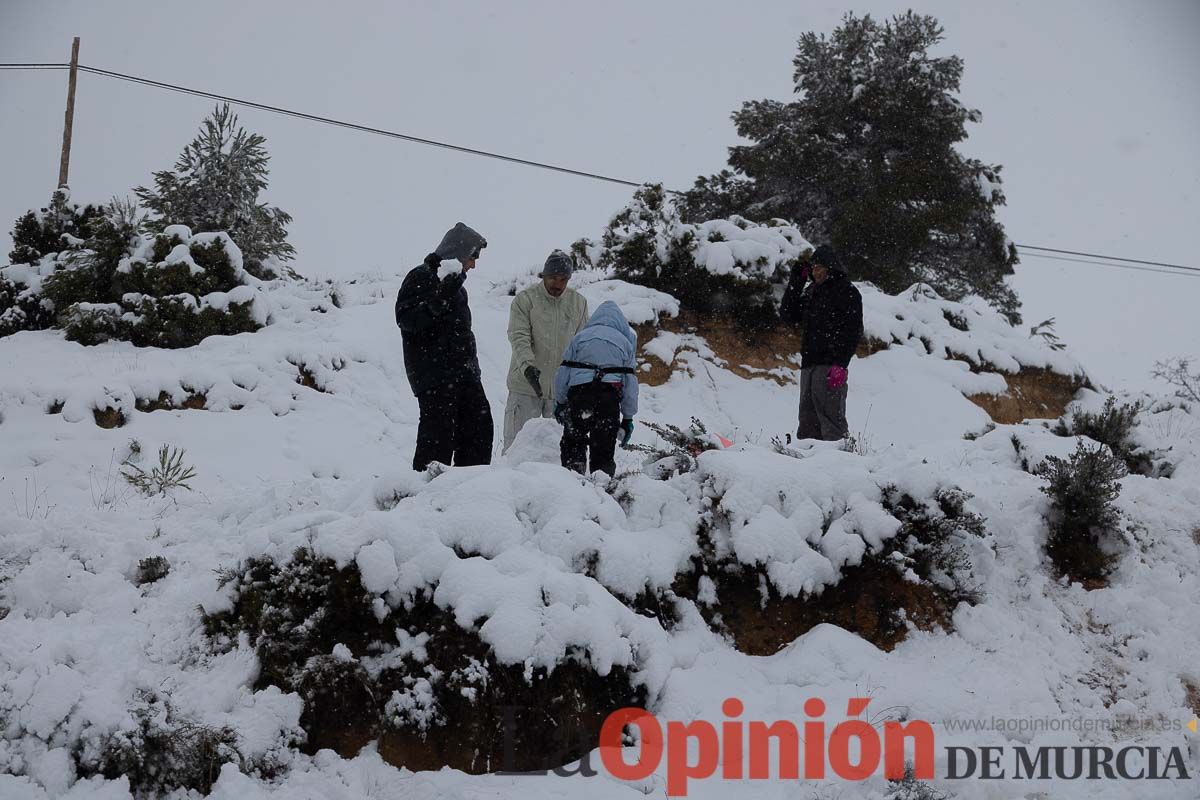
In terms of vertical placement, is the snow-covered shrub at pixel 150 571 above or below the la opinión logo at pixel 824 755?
above

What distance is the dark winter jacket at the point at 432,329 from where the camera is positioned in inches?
196

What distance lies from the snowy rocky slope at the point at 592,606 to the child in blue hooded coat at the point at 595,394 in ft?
0.90

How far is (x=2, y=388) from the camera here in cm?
647

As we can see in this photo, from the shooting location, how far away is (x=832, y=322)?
6199 millimetres

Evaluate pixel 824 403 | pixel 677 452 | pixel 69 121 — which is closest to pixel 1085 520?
pixel 824 403

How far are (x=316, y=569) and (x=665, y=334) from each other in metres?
7.37

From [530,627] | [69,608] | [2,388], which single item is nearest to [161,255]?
[2,388]

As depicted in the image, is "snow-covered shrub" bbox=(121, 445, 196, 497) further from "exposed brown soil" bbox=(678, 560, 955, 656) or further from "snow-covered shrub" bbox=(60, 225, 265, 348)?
"snow-covered shrub" bbox=(60, 225, 265, 348)

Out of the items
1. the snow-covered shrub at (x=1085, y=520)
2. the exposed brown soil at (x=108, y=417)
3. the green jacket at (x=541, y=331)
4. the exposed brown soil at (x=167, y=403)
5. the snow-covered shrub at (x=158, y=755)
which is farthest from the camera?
the exposed brown soil at (x=167, y=403)

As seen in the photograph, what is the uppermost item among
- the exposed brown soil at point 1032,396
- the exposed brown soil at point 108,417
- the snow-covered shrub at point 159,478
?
the exposed brown soil at point 1032,396

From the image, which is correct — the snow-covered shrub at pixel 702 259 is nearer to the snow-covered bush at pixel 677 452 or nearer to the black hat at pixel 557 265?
the black hat at pixel 557 265

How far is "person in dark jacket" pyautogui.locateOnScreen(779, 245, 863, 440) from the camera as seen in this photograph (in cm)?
614

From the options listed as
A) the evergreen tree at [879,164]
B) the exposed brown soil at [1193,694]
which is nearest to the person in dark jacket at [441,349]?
the exposed brown soil at [1193,694]

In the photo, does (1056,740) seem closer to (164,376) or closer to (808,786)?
(808,786)
